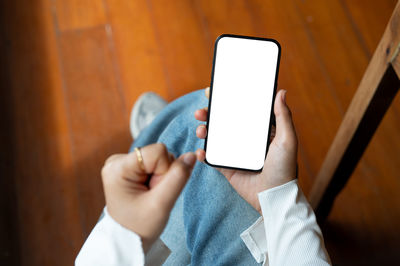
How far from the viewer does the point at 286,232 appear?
1.45ft

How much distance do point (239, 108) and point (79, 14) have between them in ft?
2.44

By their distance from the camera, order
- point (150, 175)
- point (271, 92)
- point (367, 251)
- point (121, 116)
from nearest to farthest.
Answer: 1. point (150, 175)
2. point (271, 92)
3. point (367, 251)
4. point (121, 116)

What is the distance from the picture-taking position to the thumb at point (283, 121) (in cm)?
46

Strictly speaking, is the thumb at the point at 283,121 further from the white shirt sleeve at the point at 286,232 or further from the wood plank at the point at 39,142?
the wood plank at the point at 39,142

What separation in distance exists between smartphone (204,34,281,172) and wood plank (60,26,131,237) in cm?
46

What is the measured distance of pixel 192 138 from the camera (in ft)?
1.82

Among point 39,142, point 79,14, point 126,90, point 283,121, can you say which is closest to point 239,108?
point 283,121

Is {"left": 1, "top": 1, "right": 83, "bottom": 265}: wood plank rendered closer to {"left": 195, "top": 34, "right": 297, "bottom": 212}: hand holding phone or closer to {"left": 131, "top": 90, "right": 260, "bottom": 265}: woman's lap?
{"left": 131, "top": 90, "right": 260, "bottom": 265}: woman's lap

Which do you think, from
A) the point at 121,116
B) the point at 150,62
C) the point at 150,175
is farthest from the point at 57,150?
the point at 150,175

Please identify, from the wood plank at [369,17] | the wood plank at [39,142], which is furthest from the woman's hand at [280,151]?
the wood plank at [369,17]

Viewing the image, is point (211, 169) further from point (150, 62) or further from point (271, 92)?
point (150, 62)

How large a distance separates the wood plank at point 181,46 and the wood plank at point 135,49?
0.07 ft

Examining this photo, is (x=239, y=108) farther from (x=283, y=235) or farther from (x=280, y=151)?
(x=283, y=235)

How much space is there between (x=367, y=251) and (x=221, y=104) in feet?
1.93
